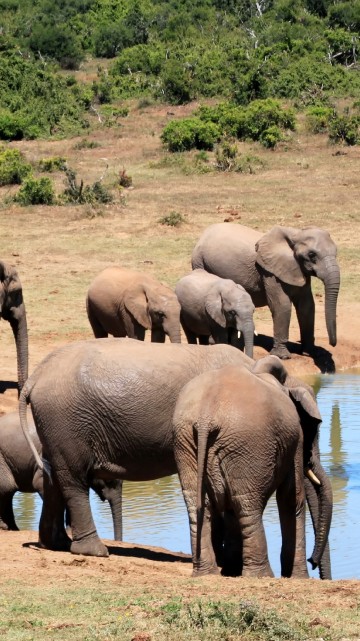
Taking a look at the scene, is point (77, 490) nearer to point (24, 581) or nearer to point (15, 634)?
point (24, 581)

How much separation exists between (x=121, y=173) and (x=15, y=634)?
18713mm

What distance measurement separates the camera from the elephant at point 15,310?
1258 centimetres

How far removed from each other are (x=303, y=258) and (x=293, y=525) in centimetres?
822

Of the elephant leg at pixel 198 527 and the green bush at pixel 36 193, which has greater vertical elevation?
the elephant leg at pixel 198 527

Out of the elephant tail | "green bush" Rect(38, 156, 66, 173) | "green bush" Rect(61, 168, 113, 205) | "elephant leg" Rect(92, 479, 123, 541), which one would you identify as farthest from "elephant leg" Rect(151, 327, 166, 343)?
"green bush" Rect(38, 156, 66, 173)

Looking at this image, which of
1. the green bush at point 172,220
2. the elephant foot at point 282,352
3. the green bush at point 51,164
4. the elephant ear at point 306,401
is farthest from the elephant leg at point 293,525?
the green bush at point 51,164

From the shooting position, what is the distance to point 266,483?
682 centimetres

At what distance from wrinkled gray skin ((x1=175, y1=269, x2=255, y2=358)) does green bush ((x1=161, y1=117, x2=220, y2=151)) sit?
12.1 metres

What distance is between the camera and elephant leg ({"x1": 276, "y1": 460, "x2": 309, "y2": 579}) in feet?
23.1

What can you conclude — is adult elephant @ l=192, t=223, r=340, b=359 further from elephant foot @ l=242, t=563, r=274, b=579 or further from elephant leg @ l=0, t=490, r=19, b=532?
elephant foot @ l=242, t=563, r=274, b=579

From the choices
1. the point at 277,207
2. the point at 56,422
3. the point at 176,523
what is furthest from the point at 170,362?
the point at 277,207

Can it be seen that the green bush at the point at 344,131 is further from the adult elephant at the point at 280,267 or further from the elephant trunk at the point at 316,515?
the elephant trunk at the point at 316,515

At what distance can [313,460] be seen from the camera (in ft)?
23.8

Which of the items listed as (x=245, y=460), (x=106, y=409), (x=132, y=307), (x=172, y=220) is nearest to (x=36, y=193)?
(x=172, y=220)
